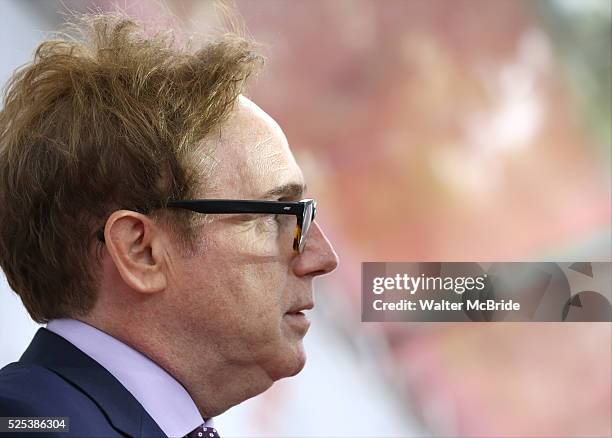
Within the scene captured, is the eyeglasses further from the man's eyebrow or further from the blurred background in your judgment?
the blurred background

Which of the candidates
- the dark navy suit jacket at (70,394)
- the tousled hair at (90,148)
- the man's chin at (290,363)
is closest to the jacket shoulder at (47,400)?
the dark navy suit jacket at (70,394)

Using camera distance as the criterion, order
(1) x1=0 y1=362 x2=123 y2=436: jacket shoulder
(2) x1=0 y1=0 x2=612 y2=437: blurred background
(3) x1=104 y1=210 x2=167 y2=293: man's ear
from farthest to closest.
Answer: (2) x1=0 y1=0 x2=612 y2=437: blurred background < (3) x1=104 y1=210 x2=167 y2=293: man's ear < (1) x1=0 y1=362 x2=123 y2=436: jacket shoulder

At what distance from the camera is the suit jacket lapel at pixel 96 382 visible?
38.2 inches

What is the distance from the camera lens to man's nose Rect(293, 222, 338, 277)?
1.11m

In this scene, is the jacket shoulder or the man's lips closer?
the jacket shoulder

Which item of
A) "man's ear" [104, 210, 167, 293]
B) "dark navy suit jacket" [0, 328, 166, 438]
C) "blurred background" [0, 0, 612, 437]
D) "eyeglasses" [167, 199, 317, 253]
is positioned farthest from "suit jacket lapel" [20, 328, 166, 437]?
"blurred background" [0, 0, 612, 437]

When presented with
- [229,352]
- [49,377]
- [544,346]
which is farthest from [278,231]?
[544,346]

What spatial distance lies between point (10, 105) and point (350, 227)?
0.94 metres

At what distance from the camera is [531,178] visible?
6.30 feet

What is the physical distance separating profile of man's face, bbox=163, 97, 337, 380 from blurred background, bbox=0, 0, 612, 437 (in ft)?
2.76

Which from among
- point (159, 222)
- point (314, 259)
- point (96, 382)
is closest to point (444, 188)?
point (314, 259)

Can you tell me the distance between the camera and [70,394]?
962 mm

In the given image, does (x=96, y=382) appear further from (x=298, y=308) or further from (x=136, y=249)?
(x=298, y=308)

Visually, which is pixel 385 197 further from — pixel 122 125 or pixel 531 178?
pixel 122 125
